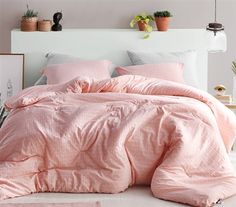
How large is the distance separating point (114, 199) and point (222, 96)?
2.49m

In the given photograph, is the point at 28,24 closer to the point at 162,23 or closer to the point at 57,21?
the point at 57,21

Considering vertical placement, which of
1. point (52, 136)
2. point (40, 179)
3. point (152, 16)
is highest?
point (152, 16)

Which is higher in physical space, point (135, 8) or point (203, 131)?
point (135, 8)

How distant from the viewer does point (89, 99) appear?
4.18m

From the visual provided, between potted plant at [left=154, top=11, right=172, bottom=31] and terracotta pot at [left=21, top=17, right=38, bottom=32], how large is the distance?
1.15 m

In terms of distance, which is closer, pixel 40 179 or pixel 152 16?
pixel 40 179

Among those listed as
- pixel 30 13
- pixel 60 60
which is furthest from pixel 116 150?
pixel 30 13

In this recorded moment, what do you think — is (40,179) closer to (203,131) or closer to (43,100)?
(43,100)

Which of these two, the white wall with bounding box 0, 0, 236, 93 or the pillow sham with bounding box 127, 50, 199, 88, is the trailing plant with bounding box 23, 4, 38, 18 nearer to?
the white wall with bounding box 0, 0, 236, 93

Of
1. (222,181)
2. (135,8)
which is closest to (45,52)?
(135,8)

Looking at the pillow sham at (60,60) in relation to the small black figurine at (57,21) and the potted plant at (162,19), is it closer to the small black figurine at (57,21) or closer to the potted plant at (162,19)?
the small black figurine at (57,21)

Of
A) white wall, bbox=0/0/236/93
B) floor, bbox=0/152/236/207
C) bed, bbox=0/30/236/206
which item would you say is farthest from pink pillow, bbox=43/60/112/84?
floor, bbox=0/152/236/207

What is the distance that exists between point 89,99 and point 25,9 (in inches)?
90.9

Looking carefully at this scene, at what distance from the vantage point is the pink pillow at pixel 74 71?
540 centimetres
